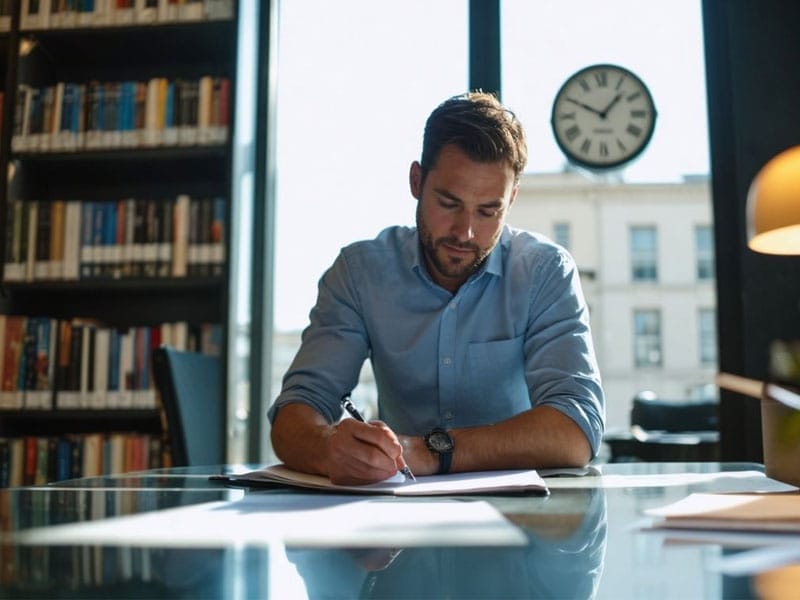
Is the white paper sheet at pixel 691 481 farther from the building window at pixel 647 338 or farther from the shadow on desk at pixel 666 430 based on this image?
the building window at pixel 647 338

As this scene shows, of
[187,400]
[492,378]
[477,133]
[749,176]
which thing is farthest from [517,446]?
[749,176]

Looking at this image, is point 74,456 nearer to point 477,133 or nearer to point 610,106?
point 477,133

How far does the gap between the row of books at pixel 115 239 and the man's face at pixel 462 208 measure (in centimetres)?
143

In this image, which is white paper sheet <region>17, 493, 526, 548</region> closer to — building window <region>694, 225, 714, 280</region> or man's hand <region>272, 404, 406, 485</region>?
man's hand <region>272, 404, 406, 485</region>

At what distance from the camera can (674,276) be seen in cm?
470

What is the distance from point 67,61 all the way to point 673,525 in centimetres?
327

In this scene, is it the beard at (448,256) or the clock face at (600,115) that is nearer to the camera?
the beard at (448,256)

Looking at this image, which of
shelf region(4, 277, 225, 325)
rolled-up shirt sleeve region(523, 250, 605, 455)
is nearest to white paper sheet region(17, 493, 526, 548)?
rolled-up shirt sleeve region(523, 250, 605, 455)

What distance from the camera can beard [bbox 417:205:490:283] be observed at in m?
1.68

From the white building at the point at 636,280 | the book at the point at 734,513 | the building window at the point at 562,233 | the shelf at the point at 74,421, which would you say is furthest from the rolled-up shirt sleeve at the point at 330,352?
the building window at the point at 562,233

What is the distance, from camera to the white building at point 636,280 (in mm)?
3932

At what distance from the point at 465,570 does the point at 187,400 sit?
1.46 metres

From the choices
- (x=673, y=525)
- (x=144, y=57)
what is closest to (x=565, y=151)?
(x=144, y=57)

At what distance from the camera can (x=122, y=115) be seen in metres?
3.08
